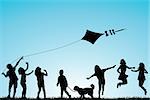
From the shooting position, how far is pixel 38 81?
2052cm

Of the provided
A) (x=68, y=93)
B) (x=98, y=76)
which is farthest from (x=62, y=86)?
(x=98, y=76)

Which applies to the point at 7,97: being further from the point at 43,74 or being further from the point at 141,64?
the point at 141,64

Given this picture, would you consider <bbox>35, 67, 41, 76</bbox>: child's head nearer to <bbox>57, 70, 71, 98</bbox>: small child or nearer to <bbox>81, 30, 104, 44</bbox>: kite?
<bbox>57, 70, 71, 98</bbox>: small child

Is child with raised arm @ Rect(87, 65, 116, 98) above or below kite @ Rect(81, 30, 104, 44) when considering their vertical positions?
below

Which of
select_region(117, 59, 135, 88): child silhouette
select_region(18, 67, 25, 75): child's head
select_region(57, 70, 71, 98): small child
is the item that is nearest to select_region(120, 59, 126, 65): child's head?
select_region(117, 59, 135, 88): child silhouette

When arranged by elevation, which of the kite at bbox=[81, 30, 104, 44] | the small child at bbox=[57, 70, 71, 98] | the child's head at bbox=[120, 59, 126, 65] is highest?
the kite at bbox=[81, 30, 104, 44]

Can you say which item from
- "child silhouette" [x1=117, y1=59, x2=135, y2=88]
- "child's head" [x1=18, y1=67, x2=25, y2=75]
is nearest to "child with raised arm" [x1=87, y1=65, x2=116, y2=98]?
"child silhouette" [x1=117, y1=59, x2=135, y2=88]

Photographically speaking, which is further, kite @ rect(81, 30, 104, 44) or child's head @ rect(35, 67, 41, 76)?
kite @ rect(81, 30, 104, 44)

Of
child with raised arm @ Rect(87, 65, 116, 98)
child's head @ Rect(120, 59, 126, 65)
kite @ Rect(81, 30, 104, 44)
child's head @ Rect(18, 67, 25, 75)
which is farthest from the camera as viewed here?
kite @ Rect(81, 30, 104, 44)

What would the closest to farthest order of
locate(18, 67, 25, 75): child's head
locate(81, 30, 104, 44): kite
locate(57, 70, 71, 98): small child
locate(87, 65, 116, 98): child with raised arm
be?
locate(87, 65, 116, 98): child with raised arm → locate(57, 70, 71, 98): small child → locate(18, 67, 25, 75): child's head → locate(81, 30, 104, 44): kite

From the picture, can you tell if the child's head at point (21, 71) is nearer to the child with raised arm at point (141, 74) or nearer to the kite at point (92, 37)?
the kite at point (92, 37)

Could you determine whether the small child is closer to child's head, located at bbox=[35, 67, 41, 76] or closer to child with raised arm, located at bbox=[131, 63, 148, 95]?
child's head, located at bbox=[35, 67, 41, 76]

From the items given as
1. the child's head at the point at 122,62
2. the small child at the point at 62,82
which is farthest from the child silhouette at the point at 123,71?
the small child at the point at 62,82

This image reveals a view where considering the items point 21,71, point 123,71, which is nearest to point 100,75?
point 123,71
